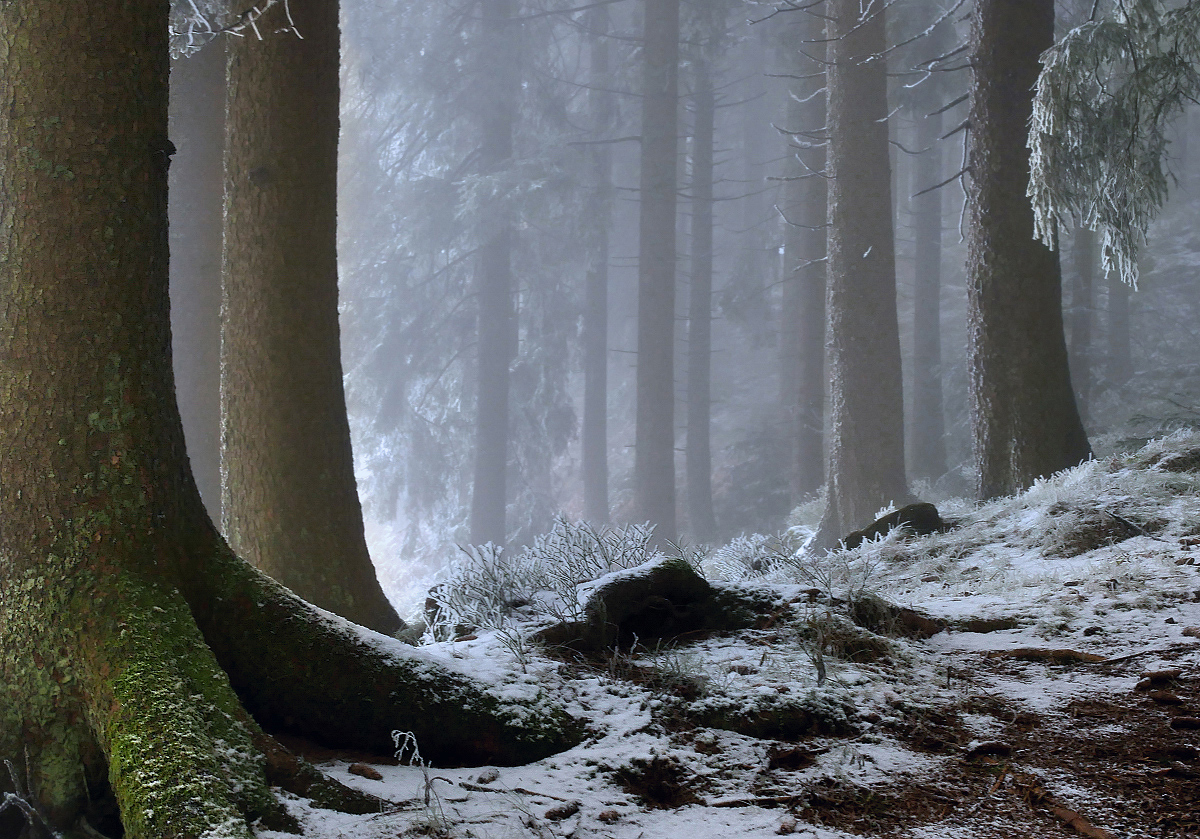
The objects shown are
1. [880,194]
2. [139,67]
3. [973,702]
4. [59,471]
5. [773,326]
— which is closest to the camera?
[59,471]

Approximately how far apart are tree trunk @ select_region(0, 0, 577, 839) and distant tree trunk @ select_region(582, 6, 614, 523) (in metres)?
20.7

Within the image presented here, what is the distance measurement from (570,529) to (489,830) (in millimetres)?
2818

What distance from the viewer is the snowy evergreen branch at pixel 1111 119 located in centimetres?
674

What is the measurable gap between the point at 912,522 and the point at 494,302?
1923cm

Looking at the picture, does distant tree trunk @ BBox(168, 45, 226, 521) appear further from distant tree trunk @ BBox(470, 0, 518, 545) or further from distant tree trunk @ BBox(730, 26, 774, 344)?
distant tree trunk @ BBox(730, 26, 774, 344)

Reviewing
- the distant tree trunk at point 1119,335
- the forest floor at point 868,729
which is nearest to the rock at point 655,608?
the forest floor at point 868,729

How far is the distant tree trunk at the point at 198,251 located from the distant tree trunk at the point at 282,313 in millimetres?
3152

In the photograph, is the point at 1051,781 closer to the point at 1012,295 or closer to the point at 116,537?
the point at 116,537

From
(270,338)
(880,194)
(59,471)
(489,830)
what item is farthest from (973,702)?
(880,194)

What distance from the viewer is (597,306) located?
2617 cm

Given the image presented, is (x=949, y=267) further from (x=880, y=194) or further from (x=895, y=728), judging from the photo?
(x=895, y=728)

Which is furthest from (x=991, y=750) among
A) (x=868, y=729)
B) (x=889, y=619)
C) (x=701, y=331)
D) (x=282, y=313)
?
(x=701, y=331)

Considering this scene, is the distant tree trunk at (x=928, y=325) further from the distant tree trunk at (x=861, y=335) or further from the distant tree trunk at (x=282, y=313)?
the distant tree trunk at (x=282, y=313)

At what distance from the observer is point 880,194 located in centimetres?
1116
